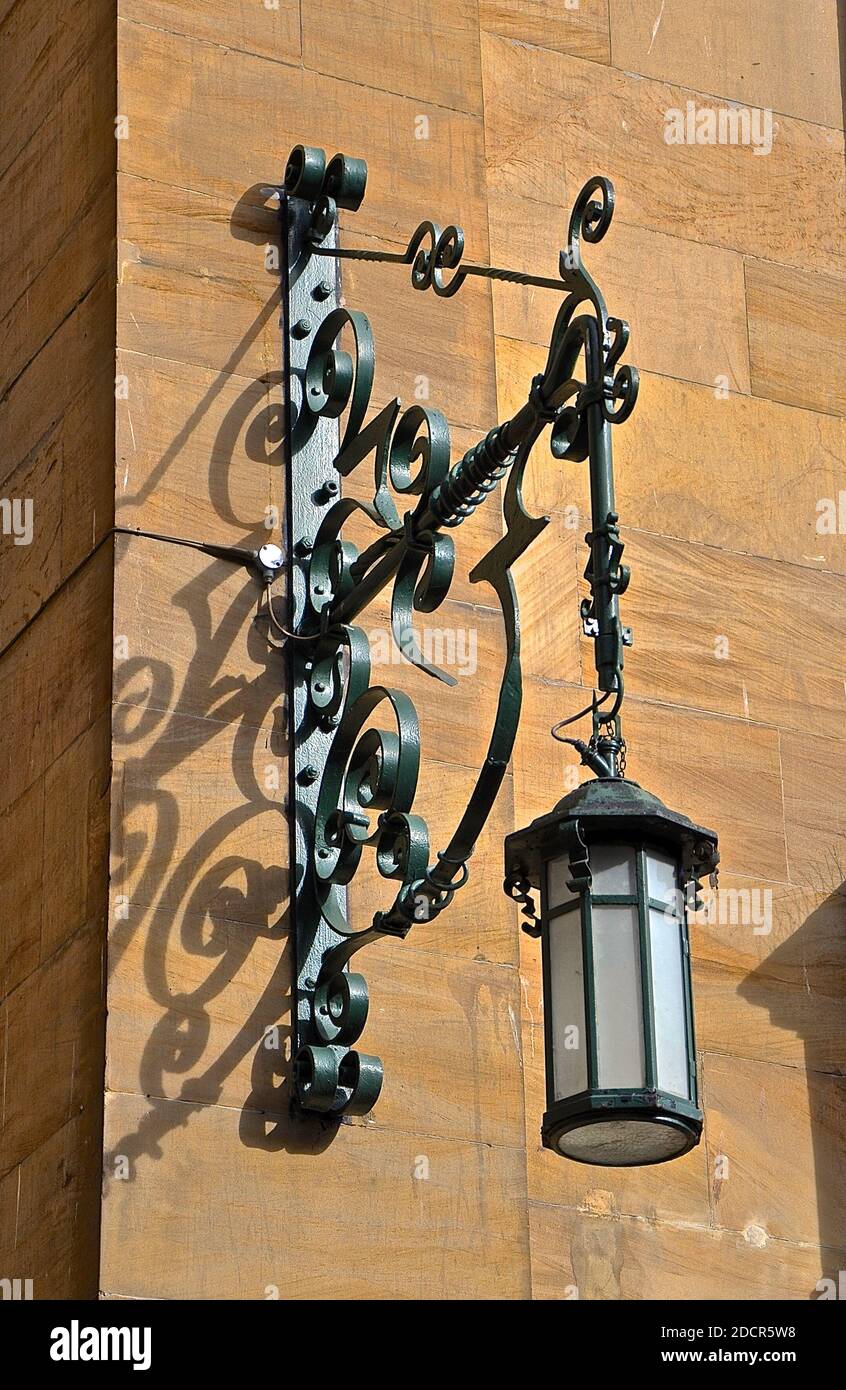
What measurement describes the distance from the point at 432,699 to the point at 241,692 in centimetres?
60

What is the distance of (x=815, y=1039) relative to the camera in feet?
25.6

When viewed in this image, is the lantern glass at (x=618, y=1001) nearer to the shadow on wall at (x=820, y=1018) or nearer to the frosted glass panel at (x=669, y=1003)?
the frosted glass panel at (x=669, y=1003)

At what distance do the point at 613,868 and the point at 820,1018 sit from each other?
2.21 meters

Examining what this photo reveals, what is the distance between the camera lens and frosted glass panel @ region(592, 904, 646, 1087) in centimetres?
565

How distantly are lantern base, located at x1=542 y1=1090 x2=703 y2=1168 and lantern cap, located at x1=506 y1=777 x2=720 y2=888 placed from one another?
1.85 ft

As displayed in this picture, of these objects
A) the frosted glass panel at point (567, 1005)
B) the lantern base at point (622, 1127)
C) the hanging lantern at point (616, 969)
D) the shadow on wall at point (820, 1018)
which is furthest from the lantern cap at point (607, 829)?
the shadow on wall at point (820, 1018)

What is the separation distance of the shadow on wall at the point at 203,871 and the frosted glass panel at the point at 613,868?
116cm

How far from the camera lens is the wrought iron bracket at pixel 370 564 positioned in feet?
20.0

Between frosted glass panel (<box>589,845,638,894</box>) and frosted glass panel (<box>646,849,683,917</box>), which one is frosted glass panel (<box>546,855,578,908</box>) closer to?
frosted glass panel (<box>589,845,638,894</box>)

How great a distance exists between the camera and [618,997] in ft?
18.8

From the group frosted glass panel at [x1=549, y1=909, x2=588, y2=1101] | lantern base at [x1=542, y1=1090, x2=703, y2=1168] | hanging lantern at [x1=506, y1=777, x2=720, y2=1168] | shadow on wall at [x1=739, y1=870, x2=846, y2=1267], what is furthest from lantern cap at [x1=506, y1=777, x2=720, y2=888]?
shadow on wall at [x1=739, y1=870, x2=846, y2=1267]
